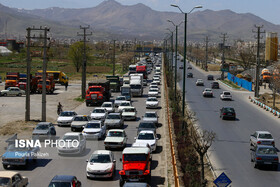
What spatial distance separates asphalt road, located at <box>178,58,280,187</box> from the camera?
2186 centimetres

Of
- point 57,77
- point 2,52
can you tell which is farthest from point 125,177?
point 2,52

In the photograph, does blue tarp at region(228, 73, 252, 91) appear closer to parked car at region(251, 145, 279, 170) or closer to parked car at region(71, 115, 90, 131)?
parked car at region(71, 115, 90, 131)

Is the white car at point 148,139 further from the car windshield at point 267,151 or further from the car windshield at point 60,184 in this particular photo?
the car windshield at point 60,184

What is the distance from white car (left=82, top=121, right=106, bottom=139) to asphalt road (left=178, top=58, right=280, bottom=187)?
26.0 ft

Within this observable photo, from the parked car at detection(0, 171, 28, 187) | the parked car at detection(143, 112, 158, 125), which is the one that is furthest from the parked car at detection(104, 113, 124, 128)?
the parked car at detection(0, 171, 28, 187)

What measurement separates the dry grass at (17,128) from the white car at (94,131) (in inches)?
208

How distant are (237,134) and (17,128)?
1733cm

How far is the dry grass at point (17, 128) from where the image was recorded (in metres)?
32.8

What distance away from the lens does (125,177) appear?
63.8 ft

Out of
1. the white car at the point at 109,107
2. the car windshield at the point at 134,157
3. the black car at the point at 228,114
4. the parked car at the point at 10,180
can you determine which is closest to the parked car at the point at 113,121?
the white car at the point at 109,107

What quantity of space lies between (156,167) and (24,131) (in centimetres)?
1401

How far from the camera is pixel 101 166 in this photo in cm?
2052

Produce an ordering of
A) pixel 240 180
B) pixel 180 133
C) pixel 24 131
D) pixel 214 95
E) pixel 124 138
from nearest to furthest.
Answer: pixel 240 180
pixel 124 138
pixel 180 133
pixel 24 131
pixel 214 95

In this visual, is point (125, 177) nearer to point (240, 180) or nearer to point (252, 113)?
point (240, 180)
